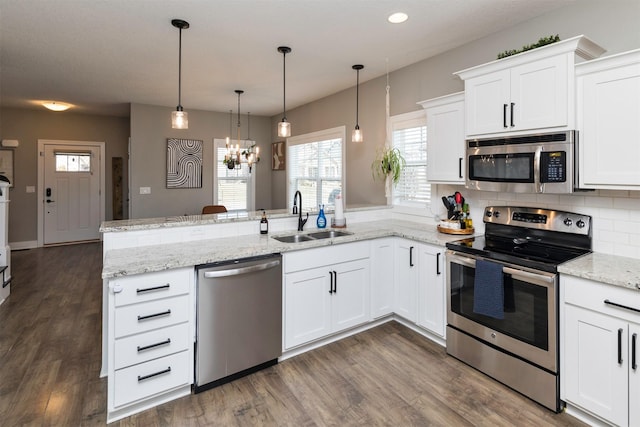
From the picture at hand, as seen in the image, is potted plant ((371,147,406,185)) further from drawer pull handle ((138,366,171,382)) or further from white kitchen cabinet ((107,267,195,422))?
drawer pull handle ((138,366,171,382))

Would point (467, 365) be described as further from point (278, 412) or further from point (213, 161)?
point (213, 161)

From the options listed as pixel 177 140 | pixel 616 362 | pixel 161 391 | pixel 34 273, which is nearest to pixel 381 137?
pixel 616 362

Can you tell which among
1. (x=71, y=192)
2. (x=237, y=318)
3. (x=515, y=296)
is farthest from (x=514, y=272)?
(x=71, y=192)

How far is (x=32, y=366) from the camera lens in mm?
2520

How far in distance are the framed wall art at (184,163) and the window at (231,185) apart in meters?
0.33

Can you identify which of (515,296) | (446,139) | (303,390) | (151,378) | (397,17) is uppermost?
(397,17)

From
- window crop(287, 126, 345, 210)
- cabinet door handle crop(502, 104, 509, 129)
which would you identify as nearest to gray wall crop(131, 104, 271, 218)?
window crop(287, 126, 345, 210)

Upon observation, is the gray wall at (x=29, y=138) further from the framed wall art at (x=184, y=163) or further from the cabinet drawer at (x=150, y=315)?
the cabinet drawer at (x=150, y=315)

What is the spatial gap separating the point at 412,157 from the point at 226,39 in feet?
7.37

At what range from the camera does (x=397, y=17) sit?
2.75m

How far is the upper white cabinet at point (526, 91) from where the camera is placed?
216 centimetres

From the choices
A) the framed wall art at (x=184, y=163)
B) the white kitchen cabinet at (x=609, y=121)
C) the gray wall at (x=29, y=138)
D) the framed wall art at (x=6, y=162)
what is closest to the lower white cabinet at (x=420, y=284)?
the white kitchen cabinet at (x=609, y=121)

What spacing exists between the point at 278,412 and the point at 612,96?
2727mm

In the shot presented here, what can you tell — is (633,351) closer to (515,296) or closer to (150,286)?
(515,296)
